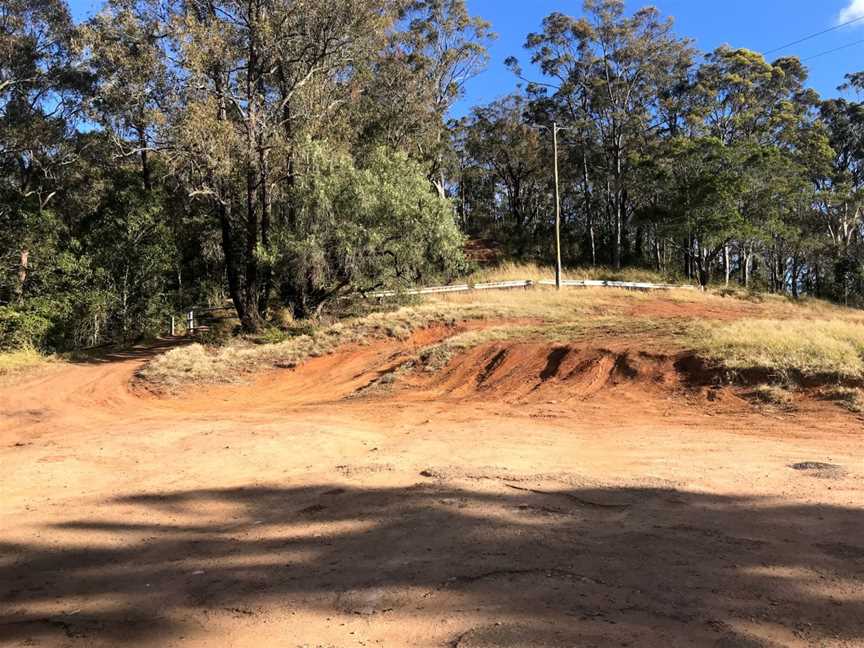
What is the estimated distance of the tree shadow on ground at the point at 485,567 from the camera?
312cm

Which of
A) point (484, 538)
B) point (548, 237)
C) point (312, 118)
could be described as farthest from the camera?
point (548, 237)

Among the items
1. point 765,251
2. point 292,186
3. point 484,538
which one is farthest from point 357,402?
point 765,251

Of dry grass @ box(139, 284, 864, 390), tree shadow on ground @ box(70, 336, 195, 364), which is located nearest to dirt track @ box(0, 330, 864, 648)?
dry grass @ box(139, 284, 864, 390)

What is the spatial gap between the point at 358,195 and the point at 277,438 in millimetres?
12609

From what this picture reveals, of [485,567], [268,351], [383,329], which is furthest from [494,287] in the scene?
[485,567]

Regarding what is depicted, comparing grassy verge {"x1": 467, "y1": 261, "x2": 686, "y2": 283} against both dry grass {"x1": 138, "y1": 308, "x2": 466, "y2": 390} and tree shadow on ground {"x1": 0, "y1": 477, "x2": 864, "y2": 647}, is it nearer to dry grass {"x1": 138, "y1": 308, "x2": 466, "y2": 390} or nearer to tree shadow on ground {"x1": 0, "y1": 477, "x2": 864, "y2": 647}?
dry grass {"x1": 138, "y1": 308, "x2": 466, "y2": 390}

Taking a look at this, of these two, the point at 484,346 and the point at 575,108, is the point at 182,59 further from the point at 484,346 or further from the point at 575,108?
the point at 575,108

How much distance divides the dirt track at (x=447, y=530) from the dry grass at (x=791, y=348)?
0.96 meters

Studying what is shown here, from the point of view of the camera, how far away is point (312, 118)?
2278 centimetres

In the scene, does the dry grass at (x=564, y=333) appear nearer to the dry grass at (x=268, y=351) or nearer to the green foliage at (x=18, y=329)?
the dry grass at (x=268, y=351)

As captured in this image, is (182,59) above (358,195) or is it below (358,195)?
above

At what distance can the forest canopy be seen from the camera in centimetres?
2002

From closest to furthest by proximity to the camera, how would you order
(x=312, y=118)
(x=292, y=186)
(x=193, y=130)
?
1. (x=193, y=130)
2. (x=292, y=186)
3. (x=312, y=118)

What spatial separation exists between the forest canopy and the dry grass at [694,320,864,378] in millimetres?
11314
